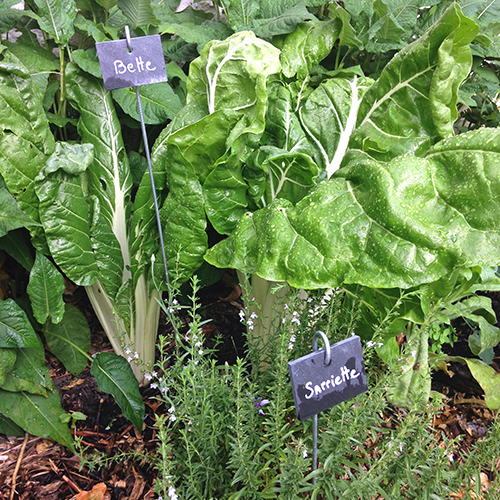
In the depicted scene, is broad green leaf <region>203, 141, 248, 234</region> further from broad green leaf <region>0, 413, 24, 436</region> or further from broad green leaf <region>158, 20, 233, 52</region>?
broad green leaf <region>0, 413, 24, 436</region>

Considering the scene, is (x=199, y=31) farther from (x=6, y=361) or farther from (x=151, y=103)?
(x=6, y=361)

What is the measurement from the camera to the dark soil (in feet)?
4.72

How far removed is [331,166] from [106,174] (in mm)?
868

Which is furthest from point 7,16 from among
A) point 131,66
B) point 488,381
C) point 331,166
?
point 488,381

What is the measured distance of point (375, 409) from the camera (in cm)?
115

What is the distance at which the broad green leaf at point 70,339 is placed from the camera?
170 centimetres

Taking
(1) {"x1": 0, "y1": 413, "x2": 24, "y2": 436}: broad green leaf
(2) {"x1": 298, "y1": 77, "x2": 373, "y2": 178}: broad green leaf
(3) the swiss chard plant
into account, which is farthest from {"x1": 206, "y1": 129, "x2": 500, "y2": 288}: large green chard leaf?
(1) {"x1": 0, "y1": 413, "x2": 24, "y2": 436}: broad green leaf

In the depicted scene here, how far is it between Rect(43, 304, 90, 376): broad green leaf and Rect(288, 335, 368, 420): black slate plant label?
3.53 feet

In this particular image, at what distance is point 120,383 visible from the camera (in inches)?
58.8

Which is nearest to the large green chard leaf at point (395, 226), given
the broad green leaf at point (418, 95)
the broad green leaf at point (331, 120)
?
the broad green leaf at point (418, 95)

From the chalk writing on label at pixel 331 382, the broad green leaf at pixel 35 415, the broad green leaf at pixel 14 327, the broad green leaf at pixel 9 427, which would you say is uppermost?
the chalk writing on label at pixel 331 382

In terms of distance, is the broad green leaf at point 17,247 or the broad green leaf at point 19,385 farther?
the broad green leaf at point 17,247

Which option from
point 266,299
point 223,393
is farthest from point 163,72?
point 223,393

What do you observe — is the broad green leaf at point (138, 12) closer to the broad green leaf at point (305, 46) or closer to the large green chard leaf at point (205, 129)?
the large green chard leaf at point (205, 129)
